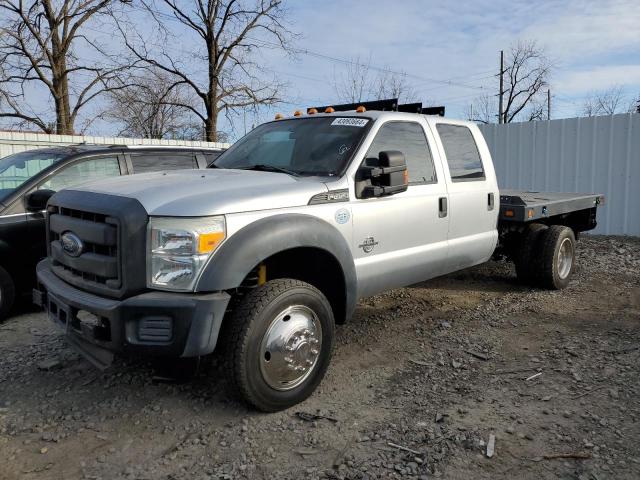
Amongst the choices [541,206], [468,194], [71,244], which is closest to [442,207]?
[468,194]

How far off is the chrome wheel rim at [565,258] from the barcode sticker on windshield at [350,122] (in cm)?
352

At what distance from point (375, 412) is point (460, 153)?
9.13 feet

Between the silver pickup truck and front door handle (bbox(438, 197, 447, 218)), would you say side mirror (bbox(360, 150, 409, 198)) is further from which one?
front door handle (bbox(438, 197, 447, 218))

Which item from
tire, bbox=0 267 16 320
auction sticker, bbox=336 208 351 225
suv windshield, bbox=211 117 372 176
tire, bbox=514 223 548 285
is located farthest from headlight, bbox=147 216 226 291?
tire, bbox=514 223 548 285

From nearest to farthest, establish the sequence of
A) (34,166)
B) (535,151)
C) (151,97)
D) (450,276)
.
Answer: (34,166) < (450,276) < (535,151) < (151,97)

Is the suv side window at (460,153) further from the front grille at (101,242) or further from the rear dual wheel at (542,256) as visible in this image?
the front grille at (101,242)

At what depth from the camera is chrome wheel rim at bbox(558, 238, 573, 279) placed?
6.42 metres

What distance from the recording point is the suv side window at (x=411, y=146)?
4.21 m

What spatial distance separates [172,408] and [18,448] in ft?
2.90

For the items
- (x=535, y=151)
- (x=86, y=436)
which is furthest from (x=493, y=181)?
(x=535, y=151)

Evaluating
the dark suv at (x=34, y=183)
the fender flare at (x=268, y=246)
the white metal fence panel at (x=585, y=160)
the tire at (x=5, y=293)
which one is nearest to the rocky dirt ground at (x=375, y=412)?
the tire at (x=5, y=293)

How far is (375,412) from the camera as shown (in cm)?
337

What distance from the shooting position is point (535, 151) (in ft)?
36.8

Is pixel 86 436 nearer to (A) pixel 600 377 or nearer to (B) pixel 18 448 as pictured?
(B) pixel 18 448
